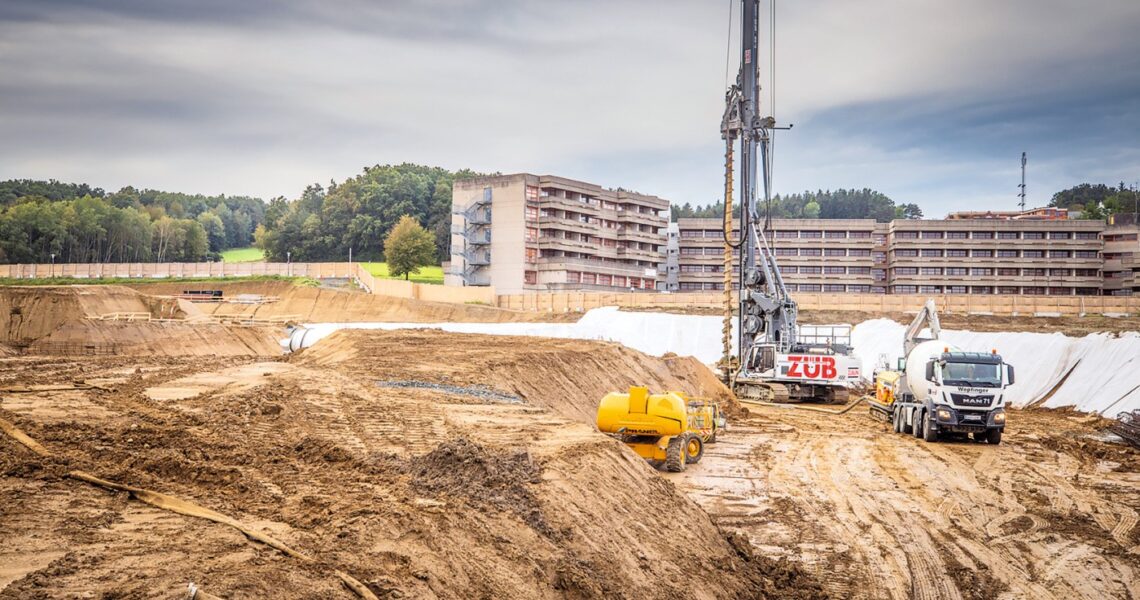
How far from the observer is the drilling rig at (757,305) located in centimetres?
3966

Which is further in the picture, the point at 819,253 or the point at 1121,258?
the point at 819,253

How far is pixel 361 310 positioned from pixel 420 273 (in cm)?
3924

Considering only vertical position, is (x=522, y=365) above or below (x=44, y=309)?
below

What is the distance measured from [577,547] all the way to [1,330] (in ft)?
149

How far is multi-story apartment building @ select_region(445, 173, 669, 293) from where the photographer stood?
9138 cm

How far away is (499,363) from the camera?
2828 centimetres

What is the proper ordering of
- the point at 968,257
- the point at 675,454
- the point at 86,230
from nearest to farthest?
the point at 675,454 < the point at 968,257 < the point at 86,230

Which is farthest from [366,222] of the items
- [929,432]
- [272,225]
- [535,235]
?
[929,432]

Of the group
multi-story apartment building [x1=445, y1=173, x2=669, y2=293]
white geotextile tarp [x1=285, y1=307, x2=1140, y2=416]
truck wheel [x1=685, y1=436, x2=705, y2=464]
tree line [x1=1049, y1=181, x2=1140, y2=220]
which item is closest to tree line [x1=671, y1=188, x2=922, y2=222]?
tree line [x1=1049, y1=181, x2=1140, y2=220]

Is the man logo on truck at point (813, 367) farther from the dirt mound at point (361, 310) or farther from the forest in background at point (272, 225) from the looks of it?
the forest in background at point (272, 225)

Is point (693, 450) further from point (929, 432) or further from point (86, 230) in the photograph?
point (86, 230)

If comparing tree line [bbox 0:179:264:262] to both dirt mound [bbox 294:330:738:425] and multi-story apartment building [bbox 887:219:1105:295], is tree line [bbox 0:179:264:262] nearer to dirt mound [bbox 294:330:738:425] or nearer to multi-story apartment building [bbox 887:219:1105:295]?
dirt mound [bbox 294:330:738:425]

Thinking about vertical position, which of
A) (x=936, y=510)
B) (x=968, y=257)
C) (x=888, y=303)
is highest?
(x=968, y=257)

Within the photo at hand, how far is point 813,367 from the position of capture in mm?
39406
